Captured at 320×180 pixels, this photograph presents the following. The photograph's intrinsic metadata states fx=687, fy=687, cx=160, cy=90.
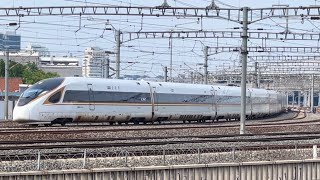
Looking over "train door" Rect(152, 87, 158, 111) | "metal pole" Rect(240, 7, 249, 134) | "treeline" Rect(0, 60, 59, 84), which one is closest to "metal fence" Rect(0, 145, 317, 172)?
"metal pole" Rect(240, 7, 249, 134)

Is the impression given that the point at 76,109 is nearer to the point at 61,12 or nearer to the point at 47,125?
the point at 47,125

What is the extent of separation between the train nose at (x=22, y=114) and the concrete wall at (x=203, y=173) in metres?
17.7

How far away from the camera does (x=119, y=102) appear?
42.2 meters

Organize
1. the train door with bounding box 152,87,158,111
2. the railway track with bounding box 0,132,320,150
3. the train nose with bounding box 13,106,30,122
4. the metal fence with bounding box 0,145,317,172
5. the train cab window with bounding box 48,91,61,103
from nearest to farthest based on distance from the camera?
the metal fence with bounding box 0,145,317,172
the railway track with bounding box 0,132,320,150
the train nose with bounding box 13,106,30,122
the train cab window with bounding box 48,91,61,103
the train door with bounding box 152,87,158,111

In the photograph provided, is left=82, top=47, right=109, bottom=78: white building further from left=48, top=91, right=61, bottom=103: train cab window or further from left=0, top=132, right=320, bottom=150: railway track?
left=0, top=132, right=320, bottom=150: railway track

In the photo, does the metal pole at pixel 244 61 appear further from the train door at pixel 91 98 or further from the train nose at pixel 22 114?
the train nose at pixel 22 114

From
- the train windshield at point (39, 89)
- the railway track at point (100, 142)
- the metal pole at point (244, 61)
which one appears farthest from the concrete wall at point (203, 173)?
the train windshield at point (39, 89)

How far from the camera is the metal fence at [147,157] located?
20.3 metres

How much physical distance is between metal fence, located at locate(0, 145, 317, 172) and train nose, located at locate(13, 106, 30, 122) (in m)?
15.6

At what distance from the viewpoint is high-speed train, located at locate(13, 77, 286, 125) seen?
37.7m

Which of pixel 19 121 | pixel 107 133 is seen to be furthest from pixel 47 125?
pixel 107 133

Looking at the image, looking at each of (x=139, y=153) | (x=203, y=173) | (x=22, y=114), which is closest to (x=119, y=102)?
(x=22, y=114)

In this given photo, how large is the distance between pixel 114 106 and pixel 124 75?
5654cm

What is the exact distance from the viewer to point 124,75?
98.1m
